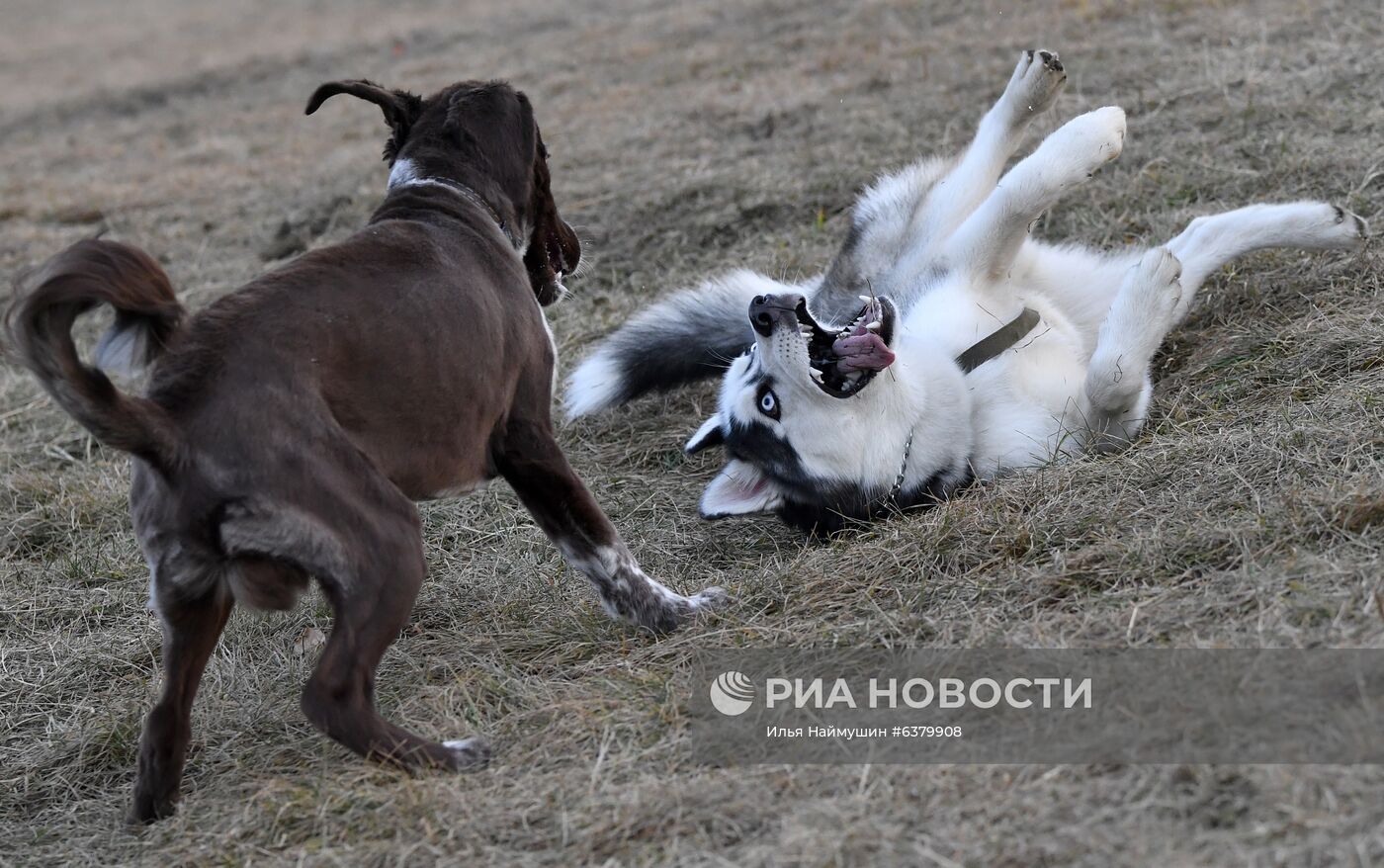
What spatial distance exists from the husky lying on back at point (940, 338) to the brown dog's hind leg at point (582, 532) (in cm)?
57

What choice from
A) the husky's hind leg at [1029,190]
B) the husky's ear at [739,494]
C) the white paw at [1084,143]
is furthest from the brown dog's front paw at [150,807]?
the white paw at [1084,143]

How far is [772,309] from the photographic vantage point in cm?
448

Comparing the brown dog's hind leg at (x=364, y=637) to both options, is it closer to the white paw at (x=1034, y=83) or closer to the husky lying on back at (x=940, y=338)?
the husky lying on back at (x=940, y=338)

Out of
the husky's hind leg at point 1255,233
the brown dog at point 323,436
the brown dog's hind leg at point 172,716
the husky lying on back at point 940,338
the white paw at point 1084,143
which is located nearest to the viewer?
the brown dog at point 323,436

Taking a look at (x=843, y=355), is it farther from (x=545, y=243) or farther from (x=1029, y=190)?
(x=545, y=243)

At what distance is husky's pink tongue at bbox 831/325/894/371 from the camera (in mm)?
4512

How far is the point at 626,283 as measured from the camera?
716 centimetres

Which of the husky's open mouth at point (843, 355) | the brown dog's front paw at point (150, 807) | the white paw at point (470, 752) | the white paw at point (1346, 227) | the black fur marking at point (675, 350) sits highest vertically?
the white paw at point (1346, 227)

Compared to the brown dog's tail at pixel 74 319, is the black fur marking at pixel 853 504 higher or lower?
lower

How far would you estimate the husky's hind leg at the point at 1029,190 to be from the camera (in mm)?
5012

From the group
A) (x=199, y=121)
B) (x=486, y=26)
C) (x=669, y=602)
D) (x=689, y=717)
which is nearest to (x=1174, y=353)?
Result: (x=669, y=602)

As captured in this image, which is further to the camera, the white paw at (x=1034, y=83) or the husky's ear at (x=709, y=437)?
the white paw at (x=1034, y=83)

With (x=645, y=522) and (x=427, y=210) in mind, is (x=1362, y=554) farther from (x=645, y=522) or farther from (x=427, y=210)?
(x=427, y=210)

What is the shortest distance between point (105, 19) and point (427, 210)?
21816mm
